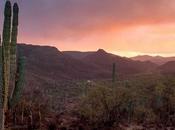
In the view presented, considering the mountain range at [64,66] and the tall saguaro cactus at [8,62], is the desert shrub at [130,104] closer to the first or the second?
the tall saguaro cactus at [8,62]

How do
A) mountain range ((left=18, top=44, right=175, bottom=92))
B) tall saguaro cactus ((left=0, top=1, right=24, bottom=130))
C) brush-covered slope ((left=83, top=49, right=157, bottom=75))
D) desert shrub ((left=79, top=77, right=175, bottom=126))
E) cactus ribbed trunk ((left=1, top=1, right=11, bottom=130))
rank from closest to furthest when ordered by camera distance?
tall saguaro cactus ((left=0, top=1, right=24, bottom=130)) < cactus ribbed trunk ((left=1, top=1, right=11, bottom=130)) < desert shrub ((left=79, top=77, right=175, bottom=126)) < mountain range ((left=18, top=44, right=175, bottom=92)) < brush-covered slope ((left=83, top=49, right=157, bottom=75))

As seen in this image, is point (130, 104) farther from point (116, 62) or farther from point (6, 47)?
point (116, 62)

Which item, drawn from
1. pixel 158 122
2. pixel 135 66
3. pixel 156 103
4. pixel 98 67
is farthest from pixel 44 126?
pixel 135 66

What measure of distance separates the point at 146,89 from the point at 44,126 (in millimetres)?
14205

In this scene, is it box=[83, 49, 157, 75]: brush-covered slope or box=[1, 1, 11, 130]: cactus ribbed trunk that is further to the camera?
box=[83, 49, 157, 75]: brush-covered slope

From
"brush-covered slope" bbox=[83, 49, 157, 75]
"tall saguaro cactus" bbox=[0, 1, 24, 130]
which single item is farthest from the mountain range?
"tall saguaro cactus" bbox=[0, 1, 24, 130]

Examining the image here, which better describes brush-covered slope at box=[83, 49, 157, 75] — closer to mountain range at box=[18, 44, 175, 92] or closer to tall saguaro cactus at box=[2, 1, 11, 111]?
mountain range at box=[18, 44, 175, 92]

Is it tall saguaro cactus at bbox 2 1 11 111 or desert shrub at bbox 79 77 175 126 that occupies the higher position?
tall saguaro cactus at bbox 2 1 11 111

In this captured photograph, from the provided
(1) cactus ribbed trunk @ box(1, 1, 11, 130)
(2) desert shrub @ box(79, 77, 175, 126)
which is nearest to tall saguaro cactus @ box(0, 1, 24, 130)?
(1) cactus ribbed trunk @ box(1, 1, 11, 130)

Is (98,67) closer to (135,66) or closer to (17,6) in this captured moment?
(135,66)

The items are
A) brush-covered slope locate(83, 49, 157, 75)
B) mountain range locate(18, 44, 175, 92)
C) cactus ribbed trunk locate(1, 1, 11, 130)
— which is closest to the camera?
cactus ribbed trunk locate(1, 1, 11, 130)

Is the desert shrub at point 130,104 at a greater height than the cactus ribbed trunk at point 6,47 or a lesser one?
lesser

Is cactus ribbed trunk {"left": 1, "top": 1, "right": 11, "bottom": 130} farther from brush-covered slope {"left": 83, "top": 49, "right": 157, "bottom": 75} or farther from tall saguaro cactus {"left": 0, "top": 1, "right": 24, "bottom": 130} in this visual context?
brush-covered slope {"left": 83, "top": 49, "right": 157, "bottom": 75}

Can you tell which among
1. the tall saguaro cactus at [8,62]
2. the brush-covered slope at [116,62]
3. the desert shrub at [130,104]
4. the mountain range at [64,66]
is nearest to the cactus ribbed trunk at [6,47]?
the tall saguaro cactus at [8,62]
